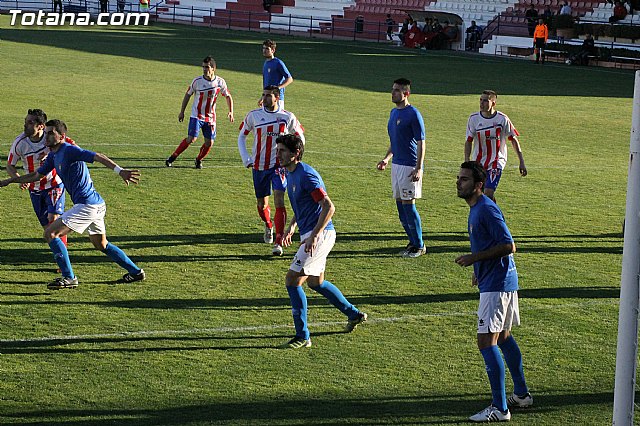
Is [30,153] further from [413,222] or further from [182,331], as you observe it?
[413,222]

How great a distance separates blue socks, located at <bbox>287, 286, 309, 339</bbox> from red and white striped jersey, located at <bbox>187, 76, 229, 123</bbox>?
9859 millimetres

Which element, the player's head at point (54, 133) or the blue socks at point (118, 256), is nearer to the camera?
the player's head at point (54, 133)

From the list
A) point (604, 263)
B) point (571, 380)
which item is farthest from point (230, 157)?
point (571, 380)

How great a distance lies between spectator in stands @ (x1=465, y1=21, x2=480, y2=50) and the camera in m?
51.0

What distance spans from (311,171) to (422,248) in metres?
4.13

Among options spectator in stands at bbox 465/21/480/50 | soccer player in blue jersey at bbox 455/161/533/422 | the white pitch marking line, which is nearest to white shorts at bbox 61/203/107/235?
the white pitch marking line

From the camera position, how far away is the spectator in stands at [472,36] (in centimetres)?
5097

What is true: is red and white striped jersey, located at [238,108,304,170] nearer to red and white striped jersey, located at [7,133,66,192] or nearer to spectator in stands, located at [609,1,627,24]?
red and white striped jersey, located at [7,133,66,192]

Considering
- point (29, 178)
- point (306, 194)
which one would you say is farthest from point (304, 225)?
point (29, 178)

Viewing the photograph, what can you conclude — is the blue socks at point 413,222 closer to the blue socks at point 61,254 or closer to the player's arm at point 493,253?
the blue socks at point 61,254

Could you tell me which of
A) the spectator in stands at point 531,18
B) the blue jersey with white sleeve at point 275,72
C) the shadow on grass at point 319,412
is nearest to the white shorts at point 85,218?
the shadow on grass at point 319,412

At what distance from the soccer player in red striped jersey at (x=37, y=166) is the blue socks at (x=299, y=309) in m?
3.97

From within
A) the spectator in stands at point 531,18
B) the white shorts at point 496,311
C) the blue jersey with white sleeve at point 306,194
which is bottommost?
the white shorts at point 496,311

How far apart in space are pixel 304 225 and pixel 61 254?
3.06m
